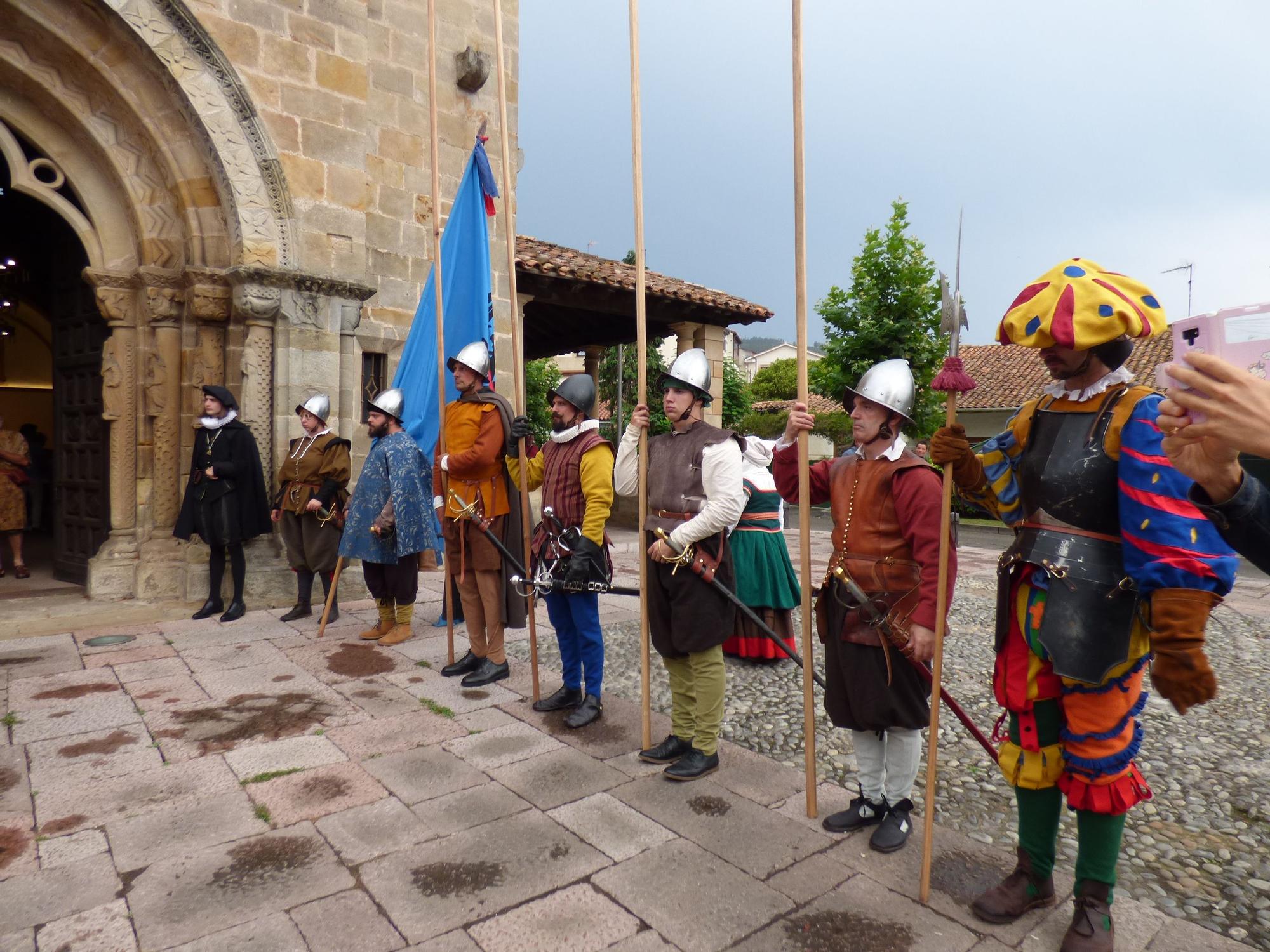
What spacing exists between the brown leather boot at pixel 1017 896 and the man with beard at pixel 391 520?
3957 mm

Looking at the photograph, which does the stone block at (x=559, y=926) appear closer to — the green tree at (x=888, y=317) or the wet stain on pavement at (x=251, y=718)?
the wet stain on pavement at (x=251, y=718)

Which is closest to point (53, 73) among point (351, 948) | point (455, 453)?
point (455, 453)

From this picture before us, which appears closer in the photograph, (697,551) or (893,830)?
(893,830)

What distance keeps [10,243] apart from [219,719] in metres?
9.20

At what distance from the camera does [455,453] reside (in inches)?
175

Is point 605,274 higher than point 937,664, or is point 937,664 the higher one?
point 605,274

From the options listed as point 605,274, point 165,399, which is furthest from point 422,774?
point 605,274

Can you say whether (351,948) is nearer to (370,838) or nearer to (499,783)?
(370,838)

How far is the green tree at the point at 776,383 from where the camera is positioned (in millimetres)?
43781

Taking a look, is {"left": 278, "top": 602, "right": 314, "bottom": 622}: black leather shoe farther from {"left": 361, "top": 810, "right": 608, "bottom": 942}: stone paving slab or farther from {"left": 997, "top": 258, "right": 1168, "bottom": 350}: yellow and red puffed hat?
{"left": 997, "top": 258, "right": 1168, "bottom": 350}: yellow and red puffed hat

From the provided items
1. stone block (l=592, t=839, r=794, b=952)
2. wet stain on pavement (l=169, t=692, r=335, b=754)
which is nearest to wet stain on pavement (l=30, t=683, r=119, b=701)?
wet stain on pavement (l=169, t=692, r=335, b=754)

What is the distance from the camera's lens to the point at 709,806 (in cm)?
303

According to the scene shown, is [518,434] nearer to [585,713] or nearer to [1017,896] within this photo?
[585,713]

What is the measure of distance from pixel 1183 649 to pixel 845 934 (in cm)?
121
